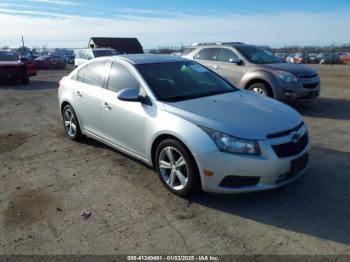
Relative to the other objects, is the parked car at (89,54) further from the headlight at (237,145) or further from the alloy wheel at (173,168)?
the headlight at (237,145)

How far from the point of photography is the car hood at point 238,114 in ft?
12.9

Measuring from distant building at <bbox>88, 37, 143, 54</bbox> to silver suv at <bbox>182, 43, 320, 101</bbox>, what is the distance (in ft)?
90.0

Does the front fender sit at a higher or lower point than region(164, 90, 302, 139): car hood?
lower

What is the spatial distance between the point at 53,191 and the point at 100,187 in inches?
23.6

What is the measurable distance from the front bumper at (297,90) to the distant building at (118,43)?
2917 centimetres

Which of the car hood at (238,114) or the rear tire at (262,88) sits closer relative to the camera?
the car hood at (238,114)

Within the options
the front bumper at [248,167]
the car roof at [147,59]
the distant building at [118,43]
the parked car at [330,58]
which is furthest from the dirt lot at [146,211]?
the distant building at [118,43]

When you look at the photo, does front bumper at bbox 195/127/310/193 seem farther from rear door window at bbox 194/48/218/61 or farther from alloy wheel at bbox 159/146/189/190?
rear door window at bbox 194/48/218/61

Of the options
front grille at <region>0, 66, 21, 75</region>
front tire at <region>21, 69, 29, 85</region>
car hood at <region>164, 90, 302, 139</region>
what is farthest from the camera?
front tire at <region>21, 69, 29, 85</region>

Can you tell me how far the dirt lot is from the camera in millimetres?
3438

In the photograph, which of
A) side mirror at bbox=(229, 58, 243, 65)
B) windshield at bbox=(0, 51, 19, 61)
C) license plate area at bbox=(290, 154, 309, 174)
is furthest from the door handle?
windshield at bbox=(0, 51, 19, 61)

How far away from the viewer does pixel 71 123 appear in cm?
676

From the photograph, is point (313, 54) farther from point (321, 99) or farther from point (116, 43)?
point (321, 99)

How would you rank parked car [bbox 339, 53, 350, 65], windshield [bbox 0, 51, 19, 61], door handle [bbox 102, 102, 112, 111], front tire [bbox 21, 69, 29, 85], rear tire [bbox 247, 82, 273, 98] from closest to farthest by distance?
door handle [bbox 102, 102, 112, 111] → rear tire [bbox 247, 82, 273, 98] → front tire [bbox 21, 69, 29, 85] → windshield [bbox 0, 51, 19, 61] → parked car [bbox 339, 53, 350, 65]
